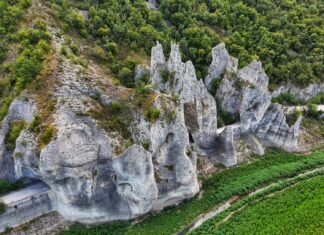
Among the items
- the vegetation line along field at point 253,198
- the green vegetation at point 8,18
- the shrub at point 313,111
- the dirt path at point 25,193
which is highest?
the green vegetation at point 8,18

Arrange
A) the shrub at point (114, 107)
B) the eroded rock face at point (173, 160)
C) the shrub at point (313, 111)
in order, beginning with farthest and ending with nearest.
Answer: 1. the shrub at point (313, 111)
2. the eroded rock face at point (173, 160)
3. the shrub at point (114, 107)

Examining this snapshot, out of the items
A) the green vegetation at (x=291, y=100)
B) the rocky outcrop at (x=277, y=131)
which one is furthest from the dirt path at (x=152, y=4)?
the rocky outcrop at (x=277, y=131)

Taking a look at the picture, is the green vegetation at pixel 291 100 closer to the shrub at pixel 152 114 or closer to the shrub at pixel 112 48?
the shrub at pixel 152 114

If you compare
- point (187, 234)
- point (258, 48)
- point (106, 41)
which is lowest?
point (187, 234)

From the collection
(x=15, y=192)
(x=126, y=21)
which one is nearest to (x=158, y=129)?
(x=15, y=192)

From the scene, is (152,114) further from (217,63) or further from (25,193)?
(217,63)

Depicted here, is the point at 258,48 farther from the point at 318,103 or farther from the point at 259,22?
the point at 318,103
